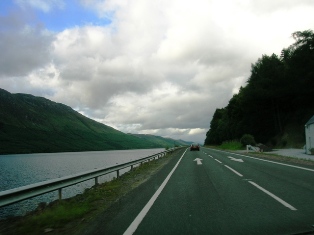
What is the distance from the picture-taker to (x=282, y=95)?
5128cm

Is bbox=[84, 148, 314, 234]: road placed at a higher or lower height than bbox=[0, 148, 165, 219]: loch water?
higher

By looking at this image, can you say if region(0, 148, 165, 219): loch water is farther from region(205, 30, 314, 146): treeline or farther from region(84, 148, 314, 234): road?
region(205, 30, 314, 146): treeline

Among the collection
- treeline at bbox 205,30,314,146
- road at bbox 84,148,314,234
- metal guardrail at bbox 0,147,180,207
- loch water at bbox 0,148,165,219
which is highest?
treeline at bbox 205,30,314,146

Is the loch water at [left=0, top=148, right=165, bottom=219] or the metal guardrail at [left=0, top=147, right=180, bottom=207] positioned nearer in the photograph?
the metal guardrail at [left=0, top=147, right=180, bottom=207]

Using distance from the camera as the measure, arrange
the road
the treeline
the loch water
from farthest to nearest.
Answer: the treeline
the loch water
the road

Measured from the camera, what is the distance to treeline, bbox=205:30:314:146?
44.9 meters

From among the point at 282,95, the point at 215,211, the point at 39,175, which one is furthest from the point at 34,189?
the point at 282,95

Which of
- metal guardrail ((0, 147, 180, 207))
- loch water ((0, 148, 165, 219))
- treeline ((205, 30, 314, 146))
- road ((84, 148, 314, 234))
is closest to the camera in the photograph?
road ((84, 148, 314, 234))

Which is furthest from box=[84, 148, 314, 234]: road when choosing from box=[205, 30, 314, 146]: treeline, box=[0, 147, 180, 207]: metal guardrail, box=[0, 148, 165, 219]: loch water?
box=[205, 30, 314, 146]: treeline

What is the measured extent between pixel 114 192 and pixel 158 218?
4.58 meters

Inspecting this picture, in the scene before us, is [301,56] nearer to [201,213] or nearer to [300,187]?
[300,187]

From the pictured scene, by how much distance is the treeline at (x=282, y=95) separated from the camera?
147 ft

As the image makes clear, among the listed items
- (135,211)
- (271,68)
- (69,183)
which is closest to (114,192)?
(69,183)

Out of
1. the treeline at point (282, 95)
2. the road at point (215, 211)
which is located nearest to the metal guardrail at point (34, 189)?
the road at point (215, 211)
